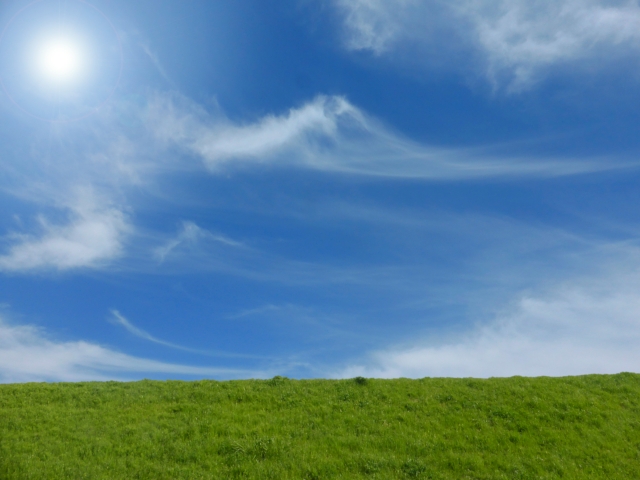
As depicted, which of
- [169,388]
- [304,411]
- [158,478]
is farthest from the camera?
[169,388]

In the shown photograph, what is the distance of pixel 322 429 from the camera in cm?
2105

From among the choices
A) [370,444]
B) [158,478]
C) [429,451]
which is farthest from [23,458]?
[429,451]

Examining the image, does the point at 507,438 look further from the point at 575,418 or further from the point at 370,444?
the point at 370,444

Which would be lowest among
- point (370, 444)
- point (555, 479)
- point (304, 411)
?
point (555, 479)

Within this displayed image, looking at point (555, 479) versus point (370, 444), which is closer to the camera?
point (555, 479)

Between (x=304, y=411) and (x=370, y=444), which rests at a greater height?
(x=304, y=411)

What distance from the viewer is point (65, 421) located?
2136 centimetres

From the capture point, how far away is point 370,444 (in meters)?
20.0

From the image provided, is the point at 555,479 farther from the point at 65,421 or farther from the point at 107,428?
the point at 65,421

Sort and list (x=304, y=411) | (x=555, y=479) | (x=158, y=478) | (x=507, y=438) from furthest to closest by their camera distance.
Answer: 1. (x=304, y=411)
2. (x=507, y=438)
3. (x=555, y=479)
4. (x=158, y=478)

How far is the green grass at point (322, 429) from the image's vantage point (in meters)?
18.3

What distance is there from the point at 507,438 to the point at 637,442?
263 inches

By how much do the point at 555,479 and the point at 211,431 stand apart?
15.2 meters

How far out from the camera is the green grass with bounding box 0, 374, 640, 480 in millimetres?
18281
